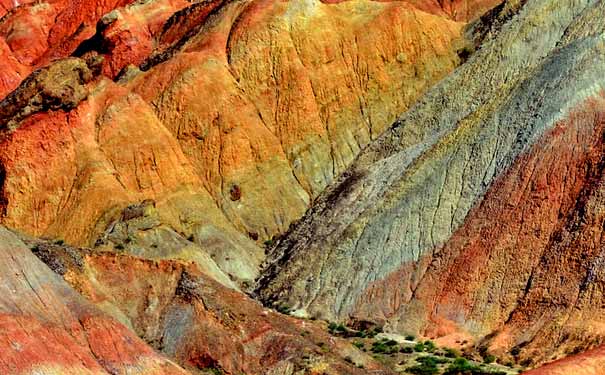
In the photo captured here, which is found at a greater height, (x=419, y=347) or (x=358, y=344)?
(x=358, y=344)

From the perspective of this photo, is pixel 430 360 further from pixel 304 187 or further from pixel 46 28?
pixel 46 28

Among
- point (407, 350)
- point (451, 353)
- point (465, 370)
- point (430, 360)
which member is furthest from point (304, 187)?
point (465, 370)

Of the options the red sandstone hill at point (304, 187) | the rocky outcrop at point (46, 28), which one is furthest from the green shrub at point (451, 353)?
the rocky outcrop at point (46, 28)

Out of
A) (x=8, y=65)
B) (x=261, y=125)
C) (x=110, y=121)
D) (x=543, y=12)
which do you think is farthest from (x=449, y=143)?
(x=8, y=65)

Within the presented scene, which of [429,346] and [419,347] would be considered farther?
[429,346]

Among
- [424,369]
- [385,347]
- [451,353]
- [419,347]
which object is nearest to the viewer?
Answer: [424,369]

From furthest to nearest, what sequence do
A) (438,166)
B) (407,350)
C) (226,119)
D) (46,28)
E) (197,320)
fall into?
1. (46,28)
2. (226,119)
3. (438,166)
4. (407,350)
5. (197,320)

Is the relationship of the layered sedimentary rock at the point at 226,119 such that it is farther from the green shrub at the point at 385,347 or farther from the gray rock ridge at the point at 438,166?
the green shrub at the point at 385,347
